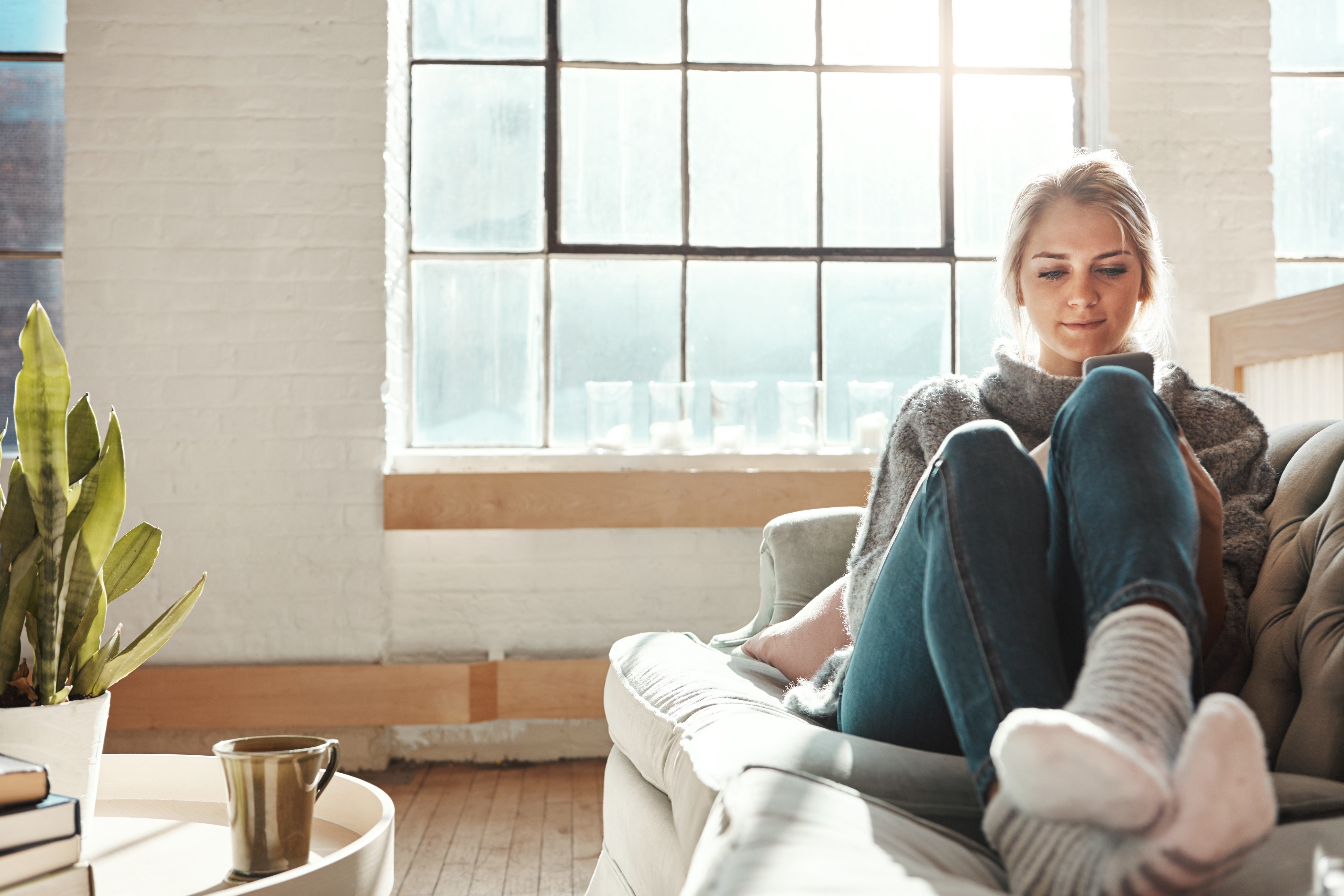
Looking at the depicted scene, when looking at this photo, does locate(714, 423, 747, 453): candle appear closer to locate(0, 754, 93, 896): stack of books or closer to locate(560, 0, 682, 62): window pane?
locate(560, 0, 682, 62): window pane

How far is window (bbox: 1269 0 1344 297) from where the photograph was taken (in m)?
3.26

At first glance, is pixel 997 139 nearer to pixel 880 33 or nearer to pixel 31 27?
pixel 880 33

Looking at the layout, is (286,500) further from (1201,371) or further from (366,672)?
(1201,371)

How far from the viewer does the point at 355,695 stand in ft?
9.34

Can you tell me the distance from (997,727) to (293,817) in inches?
24.9

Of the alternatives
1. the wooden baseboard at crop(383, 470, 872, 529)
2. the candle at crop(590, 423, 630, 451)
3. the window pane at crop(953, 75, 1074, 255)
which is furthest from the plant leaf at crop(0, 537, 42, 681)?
the window pane at crop(953, 75, 1074, 255)

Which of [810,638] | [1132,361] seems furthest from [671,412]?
[1132,361]

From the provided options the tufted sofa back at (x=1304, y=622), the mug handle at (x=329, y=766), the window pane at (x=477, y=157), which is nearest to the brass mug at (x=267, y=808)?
the mug handle at (x=329, y=766)

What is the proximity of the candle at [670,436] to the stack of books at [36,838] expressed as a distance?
2.31 metres

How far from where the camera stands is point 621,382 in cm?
312

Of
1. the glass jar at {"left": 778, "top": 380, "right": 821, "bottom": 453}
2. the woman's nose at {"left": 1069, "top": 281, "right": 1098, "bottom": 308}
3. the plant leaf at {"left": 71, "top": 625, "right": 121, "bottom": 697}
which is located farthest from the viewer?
the glass jar at {"left": 778, "top": 380, "right": 821, "bottom": 453}

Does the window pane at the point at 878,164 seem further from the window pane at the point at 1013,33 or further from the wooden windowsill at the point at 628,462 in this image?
the wooden windowsill at the point at 628,462

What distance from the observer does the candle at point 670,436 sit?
305 centimetres

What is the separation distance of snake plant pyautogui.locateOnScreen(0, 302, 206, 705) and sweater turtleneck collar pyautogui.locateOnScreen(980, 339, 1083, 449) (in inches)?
44.2
